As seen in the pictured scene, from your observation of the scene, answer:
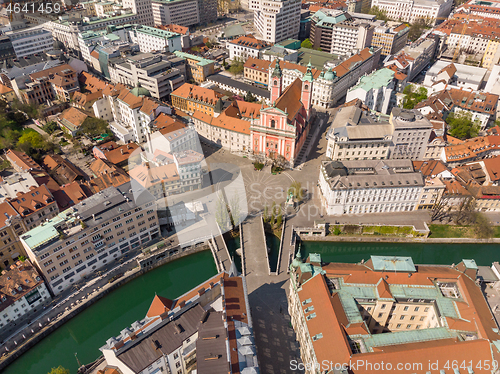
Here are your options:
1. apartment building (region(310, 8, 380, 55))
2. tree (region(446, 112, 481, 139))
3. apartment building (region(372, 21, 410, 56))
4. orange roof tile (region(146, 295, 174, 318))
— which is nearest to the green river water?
orange roof tile (region(146, 295, 174, 318))

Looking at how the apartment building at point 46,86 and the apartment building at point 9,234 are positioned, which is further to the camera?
the apartment building at point 46,86

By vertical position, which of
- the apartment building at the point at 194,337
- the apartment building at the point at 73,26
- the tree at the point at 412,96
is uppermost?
the apartment building at the point at 73,26

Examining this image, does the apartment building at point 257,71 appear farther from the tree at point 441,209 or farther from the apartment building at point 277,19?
the tree at point 441,209

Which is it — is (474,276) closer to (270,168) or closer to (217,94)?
(270,168)

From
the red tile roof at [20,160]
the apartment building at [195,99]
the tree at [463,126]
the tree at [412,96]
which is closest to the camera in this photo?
the red tile roof at [20,160]

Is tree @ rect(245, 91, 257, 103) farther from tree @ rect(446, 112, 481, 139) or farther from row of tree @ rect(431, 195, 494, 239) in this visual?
row of tree @ rect(431, 195, 494, 239)

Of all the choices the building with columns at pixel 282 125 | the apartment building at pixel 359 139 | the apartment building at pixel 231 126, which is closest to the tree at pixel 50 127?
the apartment building at pixel 231 126
